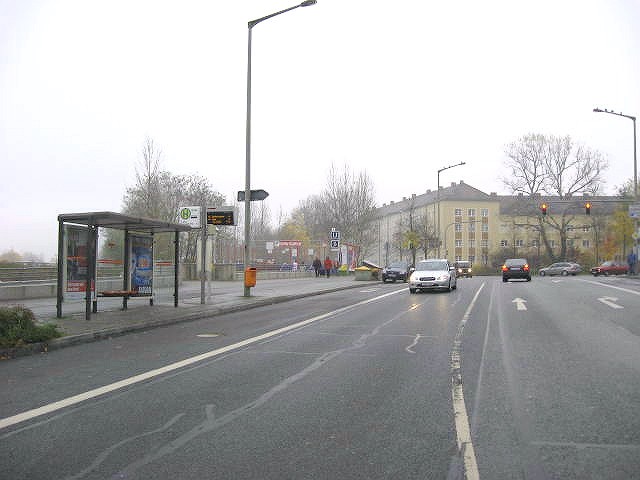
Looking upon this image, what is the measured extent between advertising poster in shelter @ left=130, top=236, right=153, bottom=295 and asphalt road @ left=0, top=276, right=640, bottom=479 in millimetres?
5145

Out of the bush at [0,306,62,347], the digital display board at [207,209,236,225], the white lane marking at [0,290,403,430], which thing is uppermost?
the digital display board at [207,209,236,225]

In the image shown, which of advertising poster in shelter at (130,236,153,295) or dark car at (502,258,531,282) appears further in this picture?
dark car at (502,258,531,282)

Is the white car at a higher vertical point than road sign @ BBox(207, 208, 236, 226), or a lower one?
lower

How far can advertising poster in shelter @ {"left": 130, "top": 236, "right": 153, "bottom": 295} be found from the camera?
15.6m

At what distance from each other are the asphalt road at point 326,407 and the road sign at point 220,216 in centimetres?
671

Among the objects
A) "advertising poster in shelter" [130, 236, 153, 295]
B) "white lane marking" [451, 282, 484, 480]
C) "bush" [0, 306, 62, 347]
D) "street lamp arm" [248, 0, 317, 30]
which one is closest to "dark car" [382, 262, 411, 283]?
"street lamp arm" [248, 0, 317, 30]

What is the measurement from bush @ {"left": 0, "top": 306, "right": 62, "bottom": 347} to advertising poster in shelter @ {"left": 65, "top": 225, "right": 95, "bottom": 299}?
3295 millimetres

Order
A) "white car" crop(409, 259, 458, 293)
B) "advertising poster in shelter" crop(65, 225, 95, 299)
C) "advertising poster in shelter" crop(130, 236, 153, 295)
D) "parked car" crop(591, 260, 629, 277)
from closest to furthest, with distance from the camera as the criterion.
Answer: "advertising poster in shelter" crop(65, 225, 95, 299), "advertising poster in shelter" crop(130, 236, 153, 295), "white car" crop(409, 259, 458, 293), "parked car" crop(591, 260, 629, 277)

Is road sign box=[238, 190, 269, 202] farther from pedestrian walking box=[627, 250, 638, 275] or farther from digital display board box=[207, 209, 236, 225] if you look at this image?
pedestrian walking box=[627, 250, 638, 275]

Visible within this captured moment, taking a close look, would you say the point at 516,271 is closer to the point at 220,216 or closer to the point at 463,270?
the point at 463,270

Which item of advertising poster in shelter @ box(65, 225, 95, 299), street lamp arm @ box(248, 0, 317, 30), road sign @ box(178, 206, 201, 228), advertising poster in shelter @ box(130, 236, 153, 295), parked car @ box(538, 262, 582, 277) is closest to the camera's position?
advertising poster in shelter @ box(65, 225, 95, 299)

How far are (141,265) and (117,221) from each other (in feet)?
8.33

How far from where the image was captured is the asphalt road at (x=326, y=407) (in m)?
4.15

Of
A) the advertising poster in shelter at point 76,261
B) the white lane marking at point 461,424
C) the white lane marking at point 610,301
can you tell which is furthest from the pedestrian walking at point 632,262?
the advertising poster in shelter at point 76,261
